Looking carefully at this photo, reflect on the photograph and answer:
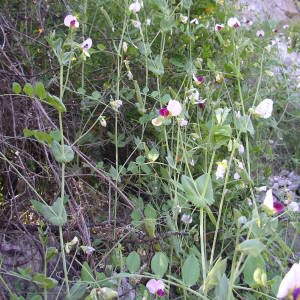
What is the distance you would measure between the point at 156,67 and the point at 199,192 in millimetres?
590

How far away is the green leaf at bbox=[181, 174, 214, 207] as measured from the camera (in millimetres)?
812

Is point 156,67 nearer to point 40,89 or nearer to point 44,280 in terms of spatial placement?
point 40,89

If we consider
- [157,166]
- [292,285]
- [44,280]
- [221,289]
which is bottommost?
[157,166]

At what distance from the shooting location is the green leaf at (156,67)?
→ 132 centimetres

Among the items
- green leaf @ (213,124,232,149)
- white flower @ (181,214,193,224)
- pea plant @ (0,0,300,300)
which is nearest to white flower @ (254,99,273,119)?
pea plant @ (0,0,300,300)

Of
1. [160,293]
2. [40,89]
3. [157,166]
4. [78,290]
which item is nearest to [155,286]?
[160,293]

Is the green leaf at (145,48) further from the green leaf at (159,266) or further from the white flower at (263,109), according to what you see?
the green leaf at (159,266)

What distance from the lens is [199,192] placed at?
2.77ft

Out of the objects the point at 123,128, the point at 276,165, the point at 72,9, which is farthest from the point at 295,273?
the point at 276,165

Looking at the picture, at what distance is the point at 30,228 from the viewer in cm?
111

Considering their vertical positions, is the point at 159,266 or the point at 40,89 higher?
the point at 40,89

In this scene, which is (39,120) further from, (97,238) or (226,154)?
(226,154)

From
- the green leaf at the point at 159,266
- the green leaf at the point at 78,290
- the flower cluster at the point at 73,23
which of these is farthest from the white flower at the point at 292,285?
the flower cluster at the point at 73,23

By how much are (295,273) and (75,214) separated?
0.55 meters
